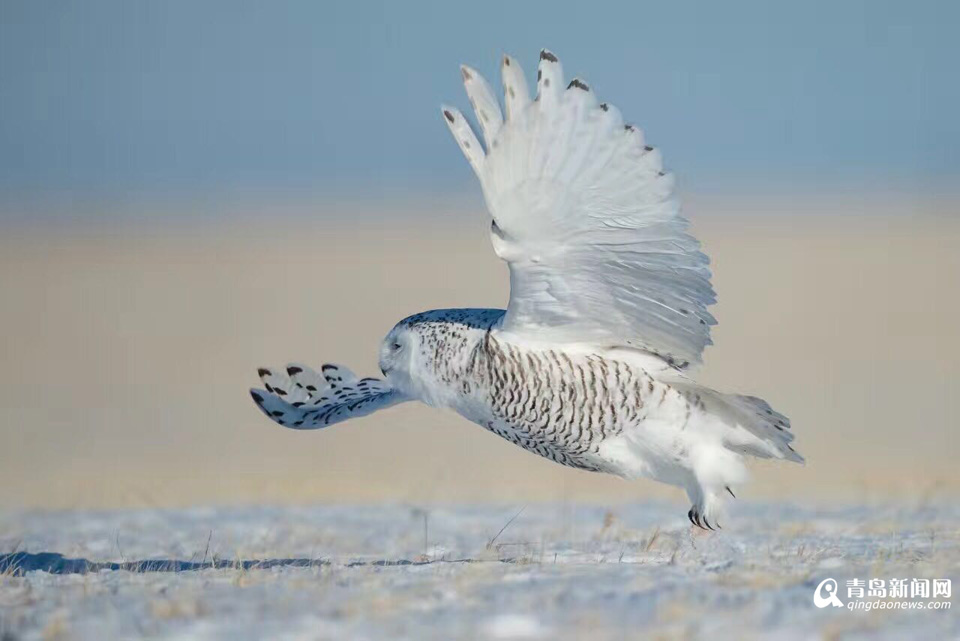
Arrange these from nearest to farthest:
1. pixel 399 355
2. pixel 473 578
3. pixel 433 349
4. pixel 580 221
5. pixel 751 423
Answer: pixel 473 578
pixel 580 221
pixel 751 423
pixel 433 349
pixel 399 355

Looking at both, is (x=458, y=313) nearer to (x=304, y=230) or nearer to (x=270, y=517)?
(x=270, y=517)

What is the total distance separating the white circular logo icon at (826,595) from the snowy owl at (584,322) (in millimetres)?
1705

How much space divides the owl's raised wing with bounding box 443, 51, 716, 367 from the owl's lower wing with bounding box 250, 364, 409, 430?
4.28 feet

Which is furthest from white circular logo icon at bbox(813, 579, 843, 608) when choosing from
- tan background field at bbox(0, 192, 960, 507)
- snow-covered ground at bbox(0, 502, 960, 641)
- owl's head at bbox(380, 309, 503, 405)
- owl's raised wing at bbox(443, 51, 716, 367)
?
tan background field at bbox(0, 192, 960, 507)

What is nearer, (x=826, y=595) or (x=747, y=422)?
(x=826, y=595)

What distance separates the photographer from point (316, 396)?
8641mm

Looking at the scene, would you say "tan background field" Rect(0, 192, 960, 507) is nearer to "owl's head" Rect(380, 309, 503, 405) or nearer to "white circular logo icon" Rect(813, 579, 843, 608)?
"owl's head" Rect(380, 309, 503, 405)

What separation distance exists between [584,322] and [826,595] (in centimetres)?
228

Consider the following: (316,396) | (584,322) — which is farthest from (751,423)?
(316,396)

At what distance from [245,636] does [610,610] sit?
139 centimetres

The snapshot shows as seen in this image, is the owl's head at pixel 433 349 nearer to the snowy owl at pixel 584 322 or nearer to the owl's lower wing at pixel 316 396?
the snowy owl at pixel 584 322

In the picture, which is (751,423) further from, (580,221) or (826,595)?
(826,595)

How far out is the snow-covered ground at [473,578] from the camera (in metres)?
5.22

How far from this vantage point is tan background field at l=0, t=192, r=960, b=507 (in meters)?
14.9
